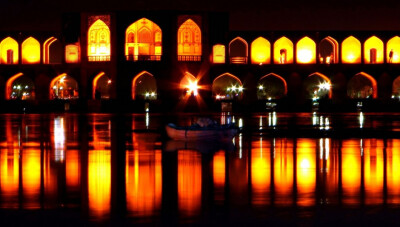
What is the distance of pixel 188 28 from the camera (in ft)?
148

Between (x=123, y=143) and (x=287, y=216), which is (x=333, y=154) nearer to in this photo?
(x=123, y=143)

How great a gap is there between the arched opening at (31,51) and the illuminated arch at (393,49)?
2163cm

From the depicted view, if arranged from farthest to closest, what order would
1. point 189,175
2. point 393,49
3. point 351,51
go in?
1. point 393,49
2. point 351,51
3. point 189,175

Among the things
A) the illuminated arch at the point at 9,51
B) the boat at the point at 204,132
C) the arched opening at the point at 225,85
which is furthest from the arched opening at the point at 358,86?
the boat at the point at 204,132

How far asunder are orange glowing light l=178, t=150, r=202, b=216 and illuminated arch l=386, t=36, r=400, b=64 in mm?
34652

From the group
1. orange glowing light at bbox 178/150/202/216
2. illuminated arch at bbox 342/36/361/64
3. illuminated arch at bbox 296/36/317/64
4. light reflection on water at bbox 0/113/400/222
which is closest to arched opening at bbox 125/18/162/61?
illuminated arch at bbox 296/36/317/64

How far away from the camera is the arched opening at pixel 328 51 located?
47719 mm

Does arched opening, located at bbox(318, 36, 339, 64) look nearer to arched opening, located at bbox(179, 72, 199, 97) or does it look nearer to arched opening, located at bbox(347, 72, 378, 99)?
arched opening, located at bbox(179, 72, 199, 97)

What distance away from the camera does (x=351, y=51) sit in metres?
47.9

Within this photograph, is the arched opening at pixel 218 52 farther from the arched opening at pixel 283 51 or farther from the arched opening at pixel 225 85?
the arched opening at pixel 225 85

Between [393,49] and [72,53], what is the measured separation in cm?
1971

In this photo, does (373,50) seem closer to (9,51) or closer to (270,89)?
(9,51)

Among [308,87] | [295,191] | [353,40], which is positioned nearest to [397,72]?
[353,40]

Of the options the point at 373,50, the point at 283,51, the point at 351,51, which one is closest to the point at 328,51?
the point at 351,51
